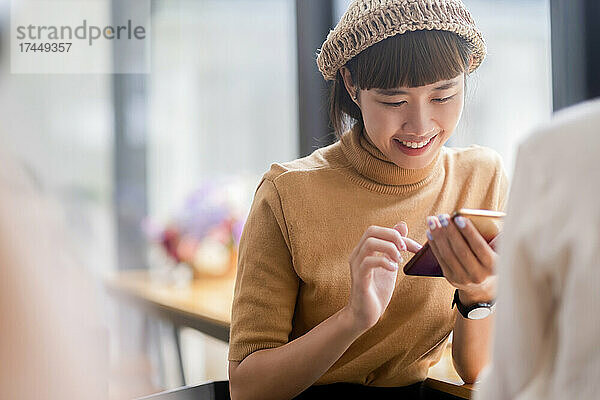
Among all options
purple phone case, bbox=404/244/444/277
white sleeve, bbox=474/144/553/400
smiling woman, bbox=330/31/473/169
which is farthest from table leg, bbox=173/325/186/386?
white sleeve, bbox=474/144/553/400

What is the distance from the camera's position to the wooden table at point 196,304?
136 centimetres

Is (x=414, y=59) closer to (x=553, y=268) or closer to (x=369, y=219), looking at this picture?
(x=369, y=219)

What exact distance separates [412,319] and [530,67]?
2.53 ft

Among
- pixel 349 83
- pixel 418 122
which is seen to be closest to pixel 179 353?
pixel 349 83

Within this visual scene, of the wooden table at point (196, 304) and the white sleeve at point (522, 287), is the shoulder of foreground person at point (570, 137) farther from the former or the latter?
the wooden table at point (196, 304)

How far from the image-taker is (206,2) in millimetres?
2598

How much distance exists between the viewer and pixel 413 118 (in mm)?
1184

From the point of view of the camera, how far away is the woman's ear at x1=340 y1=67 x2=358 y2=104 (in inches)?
50.6

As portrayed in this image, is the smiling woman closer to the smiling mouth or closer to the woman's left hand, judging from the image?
the smiling mouth

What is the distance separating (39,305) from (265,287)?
566 mm

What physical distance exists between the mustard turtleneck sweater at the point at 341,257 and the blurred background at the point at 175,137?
1.11m

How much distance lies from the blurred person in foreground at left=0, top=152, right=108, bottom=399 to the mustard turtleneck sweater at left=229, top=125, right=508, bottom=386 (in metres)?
0.49

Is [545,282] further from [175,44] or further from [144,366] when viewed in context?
[144,366]

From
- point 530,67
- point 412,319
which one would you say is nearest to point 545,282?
point 412,319
